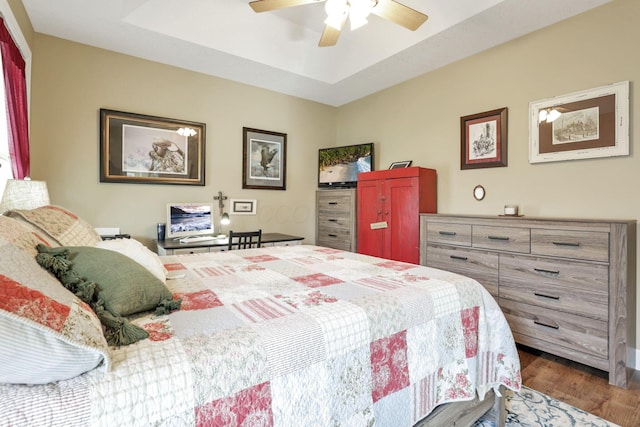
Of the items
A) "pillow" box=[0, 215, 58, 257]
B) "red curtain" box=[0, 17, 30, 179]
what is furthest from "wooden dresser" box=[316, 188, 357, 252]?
"pillow" box=[0, 215, 58, 257]

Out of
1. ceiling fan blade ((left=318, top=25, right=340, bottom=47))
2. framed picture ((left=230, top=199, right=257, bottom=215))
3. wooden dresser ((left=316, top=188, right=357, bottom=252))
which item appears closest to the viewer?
ceiling fan blade ((left=318, top=25, right=340, bottom=47))

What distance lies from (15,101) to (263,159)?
2.46 metres

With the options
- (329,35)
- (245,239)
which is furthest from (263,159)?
(329,35)

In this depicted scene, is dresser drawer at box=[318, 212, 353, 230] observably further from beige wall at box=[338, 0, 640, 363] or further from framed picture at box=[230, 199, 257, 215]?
framed picture at box=[230, 199, 257, 215]

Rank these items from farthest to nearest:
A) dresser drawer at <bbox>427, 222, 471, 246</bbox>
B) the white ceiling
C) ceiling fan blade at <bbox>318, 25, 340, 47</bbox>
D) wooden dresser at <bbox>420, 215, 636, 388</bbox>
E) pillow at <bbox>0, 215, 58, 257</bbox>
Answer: dresser drawer at <bbox>427, 222, 471, 246</bbox> < the white ceiling < ceiling fan blade at <bbox>318, 25, 340, 47</bbox> < wooden dresser at <bbox>420, 215, 636, 388</bbox> < pillow at <bbox>0, 215, 58, 257</bbox>

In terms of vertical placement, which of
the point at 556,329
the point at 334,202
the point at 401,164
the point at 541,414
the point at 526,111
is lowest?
the point at 541,414

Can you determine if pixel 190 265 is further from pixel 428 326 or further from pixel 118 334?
pixel 428 326

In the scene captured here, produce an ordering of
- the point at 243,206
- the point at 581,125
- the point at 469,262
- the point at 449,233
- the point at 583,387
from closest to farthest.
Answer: the point at 583,387 < the point at 581,125 < the point at 469,262 < the point at 449,233 < the point at 243,206

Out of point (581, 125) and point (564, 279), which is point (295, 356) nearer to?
point (564, 279)

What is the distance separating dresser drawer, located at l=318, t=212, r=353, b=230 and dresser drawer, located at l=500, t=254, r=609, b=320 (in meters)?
2.08

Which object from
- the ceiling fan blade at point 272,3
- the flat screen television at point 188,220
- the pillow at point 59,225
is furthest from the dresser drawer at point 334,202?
the pillow at point 59,225

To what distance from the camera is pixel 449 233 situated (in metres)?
3.01

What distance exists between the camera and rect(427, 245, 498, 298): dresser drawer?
2682mm

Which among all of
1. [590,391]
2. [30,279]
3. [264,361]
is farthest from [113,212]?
[590,391]
